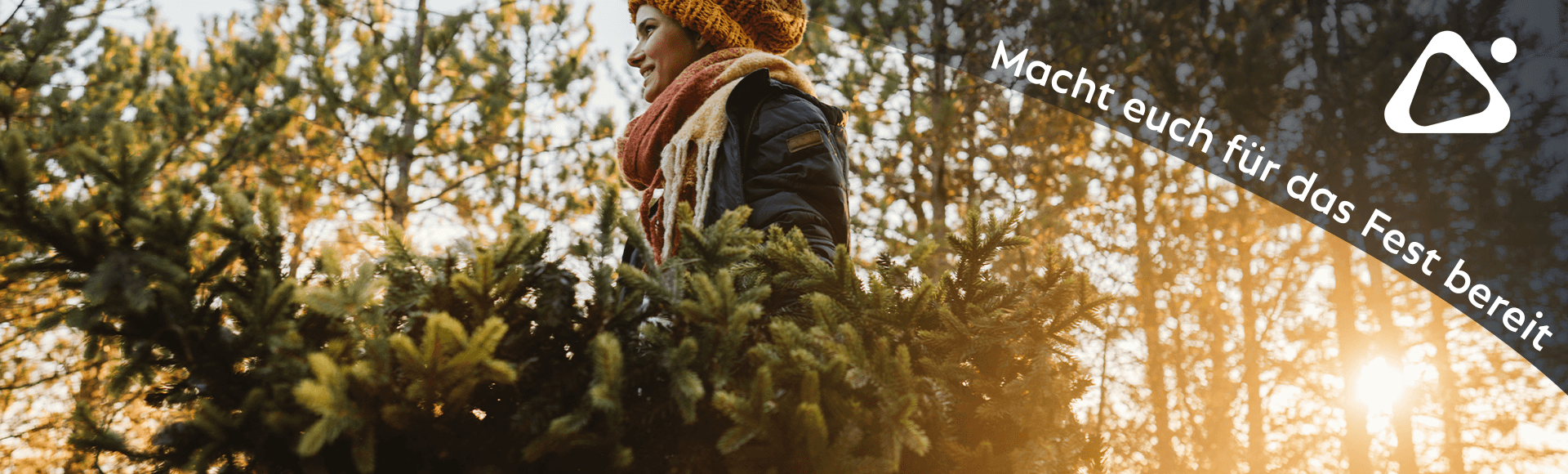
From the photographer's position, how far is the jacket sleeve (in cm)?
180

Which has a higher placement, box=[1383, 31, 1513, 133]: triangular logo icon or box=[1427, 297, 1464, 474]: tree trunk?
box=[1383, 31, 1513, 133]: triangular logo icon

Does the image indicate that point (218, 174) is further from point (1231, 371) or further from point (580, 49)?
point (1231, 371)

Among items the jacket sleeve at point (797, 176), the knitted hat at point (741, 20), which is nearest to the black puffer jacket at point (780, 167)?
the jacket sleeve at point (797, 176)

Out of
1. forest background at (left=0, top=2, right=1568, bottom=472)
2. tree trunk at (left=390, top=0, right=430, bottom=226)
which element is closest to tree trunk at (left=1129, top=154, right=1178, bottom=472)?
forest background at (left=0, top=2, right=1568, bottom=472)

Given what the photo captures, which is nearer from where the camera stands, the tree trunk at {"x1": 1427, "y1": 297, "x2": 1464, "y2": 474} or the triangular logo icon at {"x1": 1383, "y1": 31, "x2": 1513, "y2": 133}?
the triangular logo icon at {"x1": 1383, "y1": 31, "x2": 1513, "y2": 133}

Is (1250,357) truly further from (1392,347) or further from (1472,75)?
(1472,75)

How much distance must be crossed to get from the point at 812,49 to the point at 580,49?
3065 mm

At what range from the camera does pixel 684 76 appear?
7.48 feet

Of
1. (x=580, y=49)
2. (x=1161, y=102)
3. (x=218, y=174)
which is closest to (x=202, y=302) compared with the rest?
(x=218, y=174)

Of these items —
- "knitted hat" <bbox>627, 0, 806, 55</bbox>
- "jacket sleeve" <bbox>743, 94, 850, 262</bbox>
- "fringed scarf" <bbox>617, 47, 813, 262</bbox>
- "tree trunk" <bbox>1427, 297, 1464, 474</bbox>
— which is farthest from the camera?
"tree trunk" <bbox>1427, 297, 1464, 474</bbox>

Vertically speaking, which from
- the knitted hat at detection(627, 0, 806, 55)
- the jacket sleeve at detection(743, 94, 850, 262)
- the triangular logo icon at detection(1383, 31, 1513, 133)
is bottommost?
the jacket sleeve at detection(743, 94, 850, 262)

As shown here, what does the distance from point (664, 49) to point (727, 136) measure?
0.65 metres

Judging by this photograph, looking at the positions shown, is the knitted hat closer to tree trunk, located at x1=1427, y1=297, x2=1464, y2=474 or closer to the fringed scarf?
the fringed scarf

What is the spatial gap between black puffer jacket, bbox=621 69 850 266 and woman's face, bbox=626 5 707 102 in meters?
0.53
